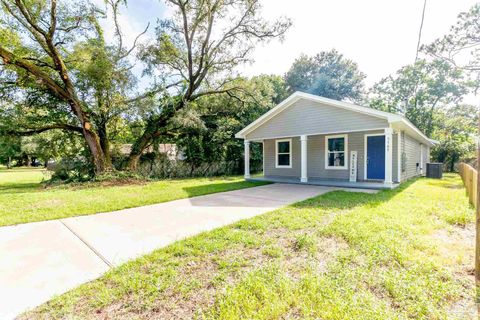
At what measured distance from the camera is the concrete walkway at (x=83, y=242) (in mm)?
2369

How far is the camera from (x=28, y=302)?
2.11m

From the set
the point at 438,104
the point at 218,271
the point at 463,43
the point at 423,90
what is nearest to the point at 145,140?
the point at 218,271

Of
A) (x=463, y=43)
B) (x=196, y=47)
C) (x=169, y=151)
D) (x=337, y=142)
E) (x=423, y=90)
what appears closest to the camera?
(x=337, y=142)

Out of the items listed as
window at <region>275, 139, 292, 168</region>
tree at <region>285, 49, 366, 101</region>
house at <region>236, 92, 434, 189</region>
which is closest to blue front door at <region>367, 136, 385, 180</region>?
house at <region>236, 92, 434, 189</region>

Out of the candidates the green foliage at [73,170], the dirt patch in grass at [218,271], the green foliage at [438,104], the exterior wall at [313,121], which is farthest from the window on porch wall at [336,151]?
the green foliage at [438,104]

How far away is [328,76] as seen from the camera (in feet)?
85.8

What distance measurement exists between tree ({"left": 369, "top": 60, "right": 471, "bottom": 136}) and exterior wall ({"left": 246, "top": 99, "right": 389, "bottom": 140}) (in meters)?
18.4

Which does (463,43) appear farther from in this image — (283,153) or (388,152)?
(283,153)

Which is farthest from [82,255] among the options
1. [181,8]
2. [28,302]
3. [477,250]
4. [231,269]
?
[181,8]

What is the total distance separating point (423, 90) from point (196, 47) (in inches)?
871

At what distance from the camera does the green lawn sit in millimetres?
1988

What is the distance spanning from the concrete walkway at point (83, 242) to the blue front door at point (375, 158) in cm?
589

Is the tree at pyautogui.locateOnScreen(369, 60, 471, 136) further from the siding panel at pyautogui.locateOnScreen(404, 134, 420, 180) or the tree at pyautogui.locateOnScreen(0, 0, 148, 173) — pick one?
the tree at pyautogui.locateOnScreen(0, 0, 148, 173)

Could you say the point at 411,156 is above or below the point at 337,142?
below
